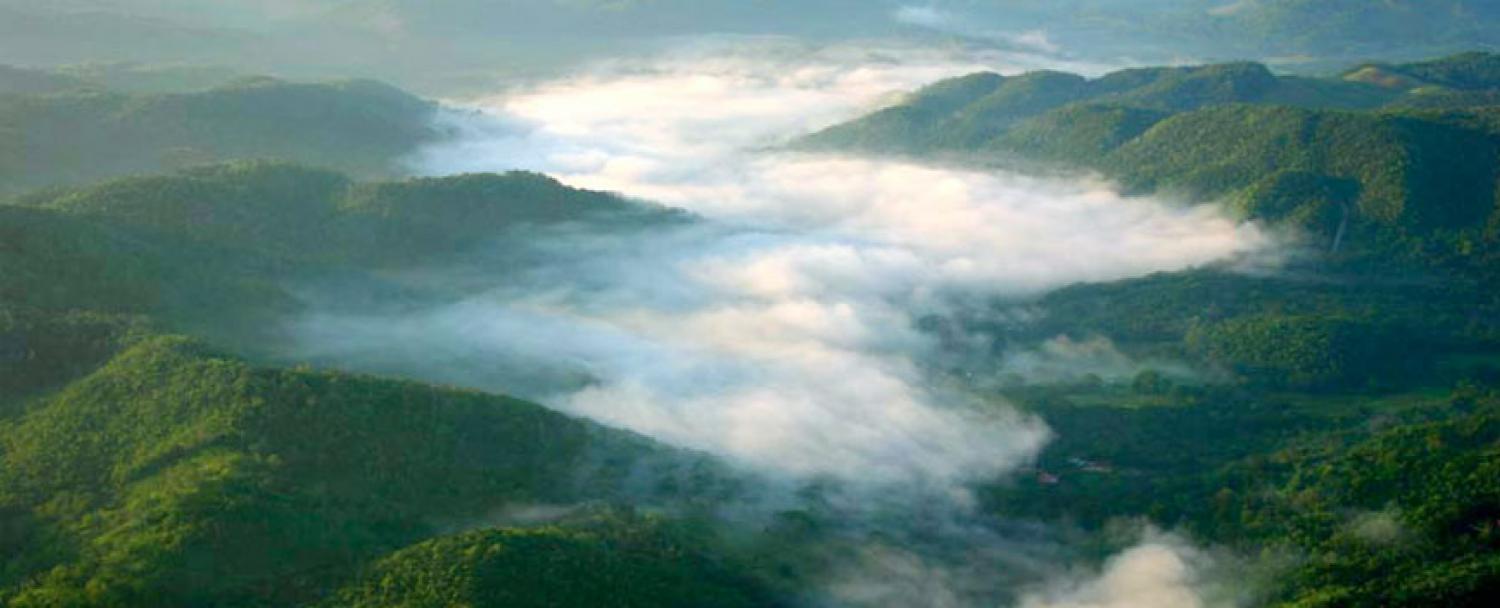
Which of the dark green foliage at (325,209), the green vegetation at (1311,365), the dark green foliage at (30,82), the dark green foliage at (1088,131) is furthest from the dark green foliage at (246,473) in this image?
the dark green foliage at (1088,131)

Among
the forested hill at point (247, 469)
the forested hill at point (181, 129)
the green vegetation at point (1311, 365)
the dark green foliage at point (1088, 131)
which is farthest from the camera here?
the dark green foliage at point (1088, 131)

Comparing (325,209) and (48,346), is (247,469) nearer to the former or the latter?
(48,346)

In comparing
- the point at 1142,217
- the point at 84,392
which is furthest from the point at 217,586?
the point at 1142,217

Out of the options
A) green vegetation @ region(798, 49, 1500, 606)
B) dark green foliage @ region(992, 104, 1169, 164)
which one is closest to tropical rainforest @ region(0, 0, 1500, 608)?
green vegetation @ region(798, 49, 1500, 606)

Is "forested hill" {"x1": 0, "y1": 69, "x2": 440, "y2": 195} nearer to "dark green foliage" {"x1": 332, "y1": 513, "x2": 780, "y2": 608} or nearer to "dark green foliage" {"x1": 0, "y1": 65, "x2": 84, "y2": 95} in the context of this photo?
"dark green foliage" {"x1": 0, "y1": 65, "x2": 84, "y2": 95}

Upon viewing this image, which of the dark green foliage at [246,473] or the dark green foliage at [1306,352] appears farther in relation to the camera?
the dark green foliage at [1306,352]

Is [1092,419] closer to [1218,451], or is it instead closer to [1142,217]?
[1218,451]

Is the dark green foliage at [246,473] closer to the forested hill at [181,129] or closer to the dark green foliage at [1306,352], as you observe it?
the dark green foliage at [1306,352]
